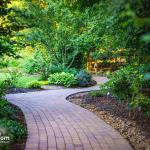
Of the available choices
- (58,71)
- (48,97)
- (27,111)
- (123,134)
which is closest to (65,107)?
(27,111)

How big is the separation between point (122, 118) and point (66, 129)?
1.81 metres

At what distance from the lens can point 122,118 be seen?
8.43 m

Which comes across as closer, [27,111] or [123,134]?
[123,134]

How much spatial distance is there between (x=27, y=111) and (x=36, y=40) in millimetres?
9800

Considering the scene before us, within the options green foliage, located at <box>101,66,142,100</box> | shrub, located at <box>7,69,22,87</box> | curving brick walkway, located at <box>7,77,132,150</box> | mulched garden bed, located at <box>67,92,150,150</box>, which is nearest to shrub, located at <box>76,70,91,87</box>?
shrub, located at <box>7,69,22,87</box>

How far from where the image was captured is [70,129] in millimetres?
7262

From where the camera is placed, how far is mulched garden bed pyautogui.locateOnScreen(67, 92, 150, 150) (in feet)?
21.4

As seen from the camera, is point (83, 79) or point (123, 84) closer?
point (123, 84)

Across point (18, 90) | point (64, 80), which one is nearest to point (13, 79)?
point (18, 90)

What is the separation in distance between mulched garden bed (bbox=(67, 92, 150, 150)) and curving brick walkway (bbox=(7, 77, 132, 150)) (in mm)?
227

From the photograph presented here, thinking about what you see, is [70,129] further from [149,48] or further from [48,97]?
[48,97]

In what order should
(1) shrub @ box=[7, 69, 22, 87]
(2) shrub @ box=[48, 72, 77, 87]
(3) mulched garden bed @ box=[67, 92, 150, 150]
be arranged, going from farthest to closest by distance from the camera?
(2) shrub @ box=[48, 72, 77, 87] → (1) shrub @ box=[7, 69, 22, 87] → (3) mulched garden bed @ box=[67, 92, 150, 150]

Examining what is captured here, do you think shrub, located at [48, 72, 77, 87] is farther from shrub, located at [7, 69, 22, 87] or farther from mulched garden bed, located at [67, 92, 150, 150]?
mulched garden bed, located at [67, 92, 150, 150]

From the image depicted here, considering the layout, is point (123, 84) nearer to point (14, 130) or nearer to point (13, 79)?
point (14, 130)
